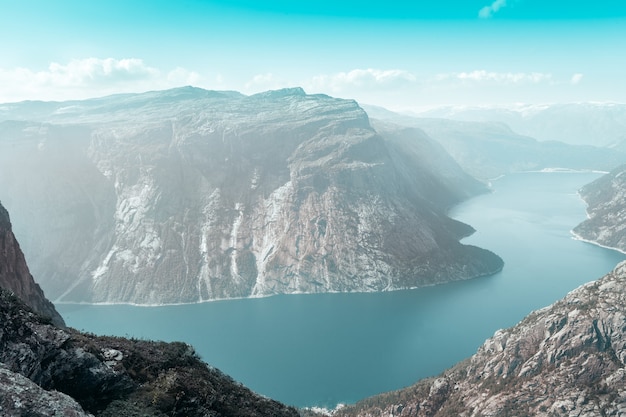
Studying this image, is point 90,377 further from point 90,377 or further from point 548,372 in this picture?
point 548,372

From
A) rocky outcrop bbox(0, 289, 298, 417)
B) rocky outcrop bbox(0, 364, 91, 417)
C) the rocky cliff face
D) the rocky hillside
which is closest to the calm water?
the rocky hillside

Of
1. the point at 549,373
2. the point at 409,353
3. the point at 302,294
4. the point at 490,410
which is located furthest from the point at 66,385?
the point at 302,294

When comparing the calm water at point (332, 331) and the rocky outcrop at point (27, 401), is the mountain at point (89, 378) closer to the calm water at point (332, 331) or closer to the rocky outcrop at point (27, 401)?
the rocky outcrop at point (27, 401)

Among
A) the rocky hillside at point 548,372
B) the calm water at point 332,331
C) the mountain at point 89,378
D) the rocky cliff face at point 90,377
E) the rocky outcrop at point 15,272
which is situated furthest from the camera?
the calm water at point 332,331

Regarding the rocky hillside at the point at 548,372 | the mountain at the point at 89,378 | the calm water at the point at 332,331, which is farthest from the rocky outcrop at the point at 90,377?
the calm water at the point at 332,331

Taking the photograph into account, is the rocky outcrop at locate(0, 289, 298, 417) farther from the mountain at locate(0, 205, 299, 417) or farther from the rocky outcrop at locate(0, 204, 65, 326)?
the rocky outcrop at locate(0, 204, 65, 326)

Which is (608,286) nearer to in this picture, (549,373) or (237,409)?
(549,373)

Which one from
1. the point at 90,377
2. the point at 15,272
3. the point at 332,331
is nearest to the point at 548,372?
the point at 90,377
